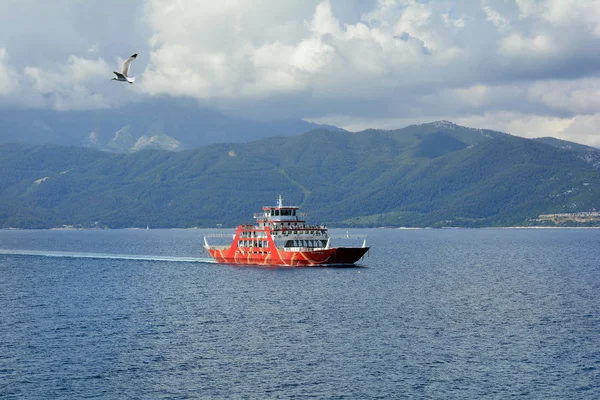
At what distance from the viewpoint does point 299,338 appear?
85.5 meters

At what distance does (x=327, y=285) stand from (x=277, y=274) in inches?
765

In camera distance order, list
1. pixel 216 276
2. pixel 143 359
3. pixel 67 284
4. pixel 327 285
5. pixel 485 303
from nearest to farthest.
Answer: pixel 143 359 → pixel 485 303 → pixel 327 285 → pixel 67 284 → pixel 216 276

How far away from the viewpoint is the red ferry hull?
159 metres

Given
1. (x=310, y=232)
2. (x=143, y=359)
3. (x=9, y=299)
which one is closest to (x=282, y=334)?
(x=143, y=359)

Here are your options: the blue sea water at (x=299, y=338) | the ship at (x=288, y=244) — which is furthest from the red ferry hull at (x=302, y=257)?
the blue sea water at (x=299, y=338)

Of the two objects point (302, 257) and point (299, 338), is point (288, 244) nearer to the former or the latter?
point (302, 257)

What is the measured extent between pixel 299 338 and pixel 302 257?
2873 inches

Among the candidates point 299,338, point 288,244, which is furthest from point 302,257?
point 299,338

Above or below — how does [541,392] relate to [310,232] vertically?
below

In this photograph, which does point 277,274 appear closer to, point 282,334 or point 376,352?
point 282,334

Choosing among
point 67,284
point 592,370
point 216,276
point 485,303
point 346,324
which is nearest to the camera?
point 592,370

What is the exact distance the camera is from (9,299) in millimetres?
118375

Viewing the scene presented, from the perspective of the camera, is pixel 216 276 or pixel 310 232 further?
pixel 310 232

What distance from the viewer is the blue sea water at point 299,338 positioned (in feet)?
217
